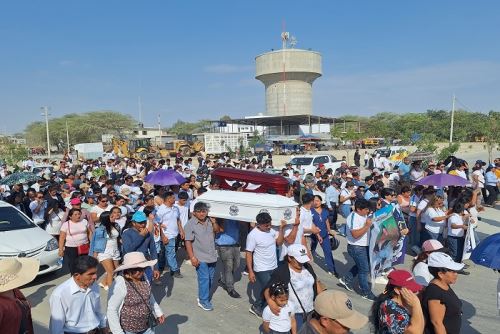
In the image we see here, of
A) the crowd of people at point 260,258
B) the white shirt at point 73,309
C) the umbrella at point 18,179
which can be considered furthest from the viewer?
the umbrella at point 18,179

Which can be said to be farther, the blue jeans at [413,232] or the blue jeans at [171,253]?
the blue jeans at [413,232]

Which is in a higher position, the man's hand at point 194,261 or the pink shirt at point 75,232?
the pink shirt at point 75,232

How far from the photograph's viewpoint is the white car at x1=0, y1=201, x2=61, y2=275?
6.58 meters

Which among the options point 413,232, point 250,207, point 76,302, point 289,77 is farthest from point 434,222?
point 289,77

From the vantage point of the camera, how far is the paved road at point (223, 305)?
5497mm

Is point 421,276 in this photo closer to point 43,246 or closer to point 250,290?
point 250,290

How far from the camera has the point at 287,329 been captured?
11.9ft

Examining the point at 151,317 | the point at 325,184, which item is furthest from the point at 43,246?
the point at 325,184

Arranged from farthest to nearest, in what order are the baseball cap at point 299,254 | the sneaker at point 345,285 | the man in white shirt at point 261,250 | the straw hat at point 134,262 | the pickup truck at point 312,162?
the pickup truck at point 312,162 → the sneaker at point 345,285 → the man in white shirt at point 261,250 → the baseball cap at point 299,254 → the straw hat at point 134,262

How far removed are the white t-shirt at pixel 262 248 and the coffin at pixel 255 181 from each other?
10.1ft

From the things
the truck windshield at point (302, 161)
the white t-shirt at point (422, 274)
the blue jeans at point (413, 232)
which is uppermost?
the white t-shirt at point (422, 274)

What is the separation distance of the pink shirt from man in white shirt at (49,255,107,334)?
3347 millimetres

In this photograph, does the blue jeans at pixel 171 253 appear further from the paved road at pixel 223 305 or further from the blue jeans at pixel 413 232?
the blue jeans at pixel 413 232

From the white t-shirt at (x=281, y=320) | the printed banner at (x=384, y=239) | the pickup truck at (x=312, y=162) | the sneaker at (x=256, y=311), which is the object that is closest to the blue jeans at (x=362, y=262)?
the printed banner at (x=384, y=239)
